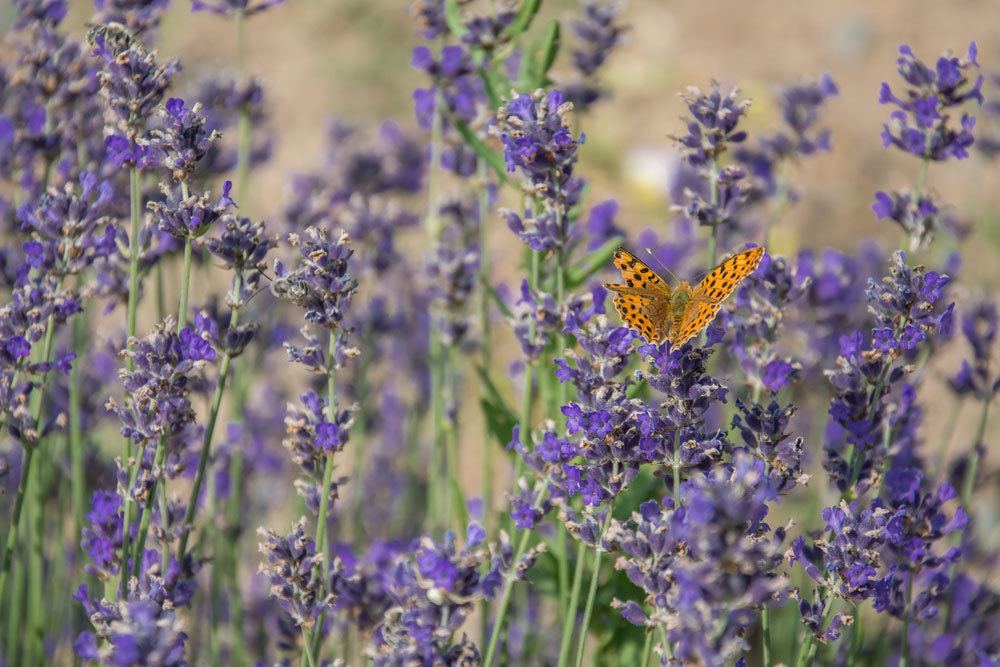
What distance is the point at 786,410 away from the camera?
1.83 meters

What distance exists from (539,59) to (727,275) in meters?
0.95

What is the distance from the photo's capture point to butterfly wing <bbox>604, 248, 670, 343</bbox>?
189cm

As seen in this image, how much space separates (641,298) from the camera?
211 cm

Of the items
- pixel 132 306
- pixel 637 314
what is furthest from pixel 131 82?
pixel 637 314

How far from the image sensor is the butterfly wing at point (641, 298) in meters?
1.89

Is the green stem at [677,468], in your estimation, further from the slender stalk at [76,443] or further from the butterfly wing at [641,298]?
the slender stalk at [76,443]

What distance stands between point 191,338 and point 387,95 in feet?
21.0

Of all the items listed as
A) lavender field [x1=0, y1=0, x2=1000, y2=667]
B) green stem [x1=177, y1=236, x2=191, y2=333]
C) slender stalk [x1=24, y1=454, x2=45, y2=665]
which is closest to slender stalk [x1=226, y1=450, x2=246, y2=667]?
lavender field [x1=0, y1=0, x2=1000, y2=667]

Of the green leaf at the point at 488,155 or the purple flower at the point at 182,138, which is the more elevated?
the green leaf at the point at 488,155

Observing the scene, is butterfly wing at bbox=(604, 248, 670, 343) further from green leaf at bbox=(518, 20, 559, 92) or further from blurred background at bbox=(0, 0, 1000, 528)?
blurred background at bbox=(0, 0, 1000, 528)

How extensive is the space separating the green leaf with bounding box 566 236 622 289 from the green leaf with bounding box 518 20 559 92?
43cm

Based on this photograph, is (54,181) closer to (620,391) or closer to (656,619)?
(620,391)

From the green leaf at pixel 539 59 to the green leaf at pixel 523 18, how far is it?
0.17 ft

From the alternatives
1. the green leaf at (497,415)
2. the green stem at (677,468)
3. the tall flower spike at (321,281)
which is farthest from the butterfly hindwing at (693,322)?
the green leaf at (497,415)
